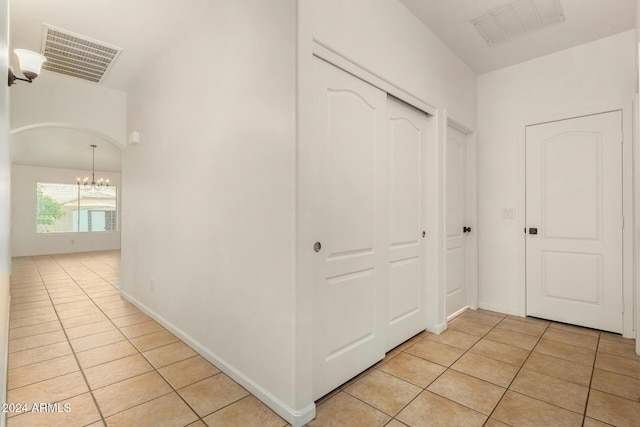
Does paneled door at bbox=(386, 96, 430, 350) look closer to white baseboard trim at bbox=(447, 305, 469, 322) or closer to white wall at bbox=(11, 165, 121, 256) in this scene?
white baseboard trim at bbox=(447, 305, 469, 322)

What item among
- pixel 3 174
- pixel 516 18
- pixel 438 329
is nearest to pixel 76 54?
pixel 3 174

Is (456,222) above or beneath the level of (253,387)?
above

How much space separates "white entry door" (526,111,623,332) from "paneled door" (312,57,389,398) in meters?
2.13

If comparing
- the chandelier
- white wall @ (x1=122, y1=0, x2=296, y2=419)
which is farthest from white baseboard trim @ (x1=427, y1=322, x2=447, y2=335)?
the chandelier

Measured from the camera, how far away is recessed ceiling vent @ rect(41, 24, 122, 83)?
2.85m

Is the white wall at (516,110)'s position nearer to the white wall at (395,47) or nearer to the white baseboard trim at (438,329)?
the white wall at (395,47)

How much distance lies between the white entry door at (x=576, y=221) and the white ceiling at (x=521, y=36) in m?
0.79

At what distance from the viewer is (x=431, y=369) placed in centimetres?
227

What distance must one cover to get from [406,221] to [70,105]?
410 centimetres

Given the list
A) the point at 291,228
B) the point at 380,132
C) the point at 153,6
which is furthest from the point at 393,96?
the point at 153,6

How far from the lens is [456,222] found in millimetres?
3508

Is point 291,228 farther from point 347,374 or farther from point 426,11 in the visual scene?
point 426,11

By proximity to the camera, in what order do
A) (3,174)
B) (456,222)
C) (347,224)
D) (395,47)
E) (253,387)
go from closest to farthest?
1. (3,174)
2. (253,387)
3. (347,224)
4. (395,47)
5. (456,222)

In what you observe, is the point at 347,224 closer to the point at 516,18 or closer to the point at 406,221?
the point at 406,221
